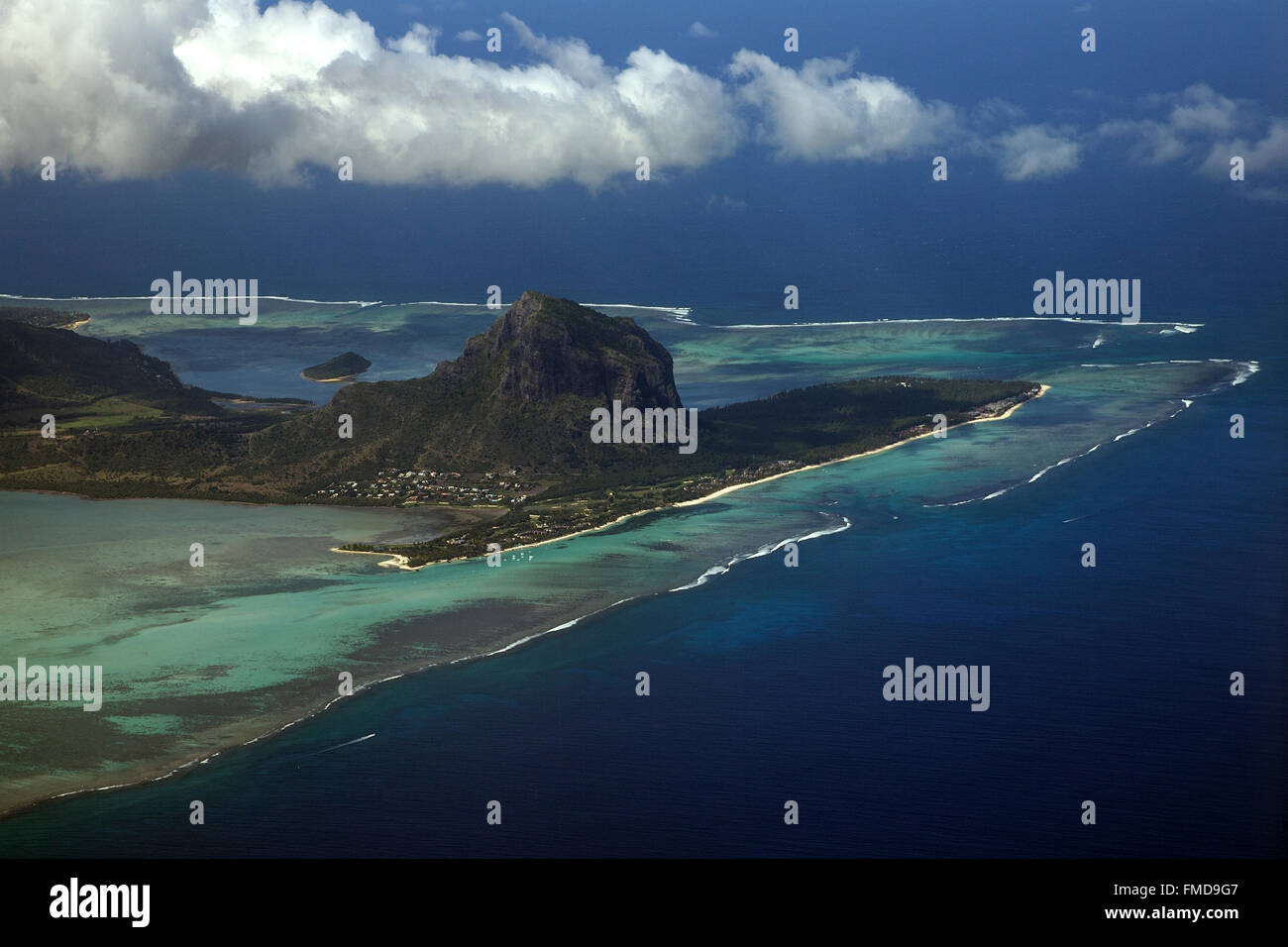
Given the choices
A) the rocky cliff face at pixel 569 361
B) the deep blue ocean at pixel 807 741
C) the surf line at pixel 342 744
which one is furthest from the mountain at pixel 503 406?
the surf line at pixel 342 744

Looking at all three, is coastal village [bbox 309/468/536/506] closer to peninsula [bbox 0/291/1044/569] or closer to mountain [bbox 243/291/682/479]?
peninsula [bbox 0/291/1044/569]

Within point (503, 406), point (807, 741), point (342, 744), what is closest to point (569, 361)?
point (503, 406)

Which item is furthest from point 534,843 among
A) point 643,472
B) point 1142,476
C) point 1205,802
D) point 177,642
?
point 1142,476

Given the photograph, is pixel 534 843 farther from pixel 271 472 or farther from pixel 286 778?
pixel 271 472

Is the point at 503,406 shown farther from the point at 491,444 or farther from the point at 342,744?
the point at 342,744

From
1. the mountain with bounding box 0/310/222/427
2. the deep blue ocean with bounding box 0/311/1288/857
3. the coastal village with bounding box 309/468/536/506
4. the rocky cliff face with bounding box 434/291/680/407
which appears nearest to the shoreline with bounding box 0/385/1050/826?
the deep blue ocean with bounding box 0/311/1288/857
